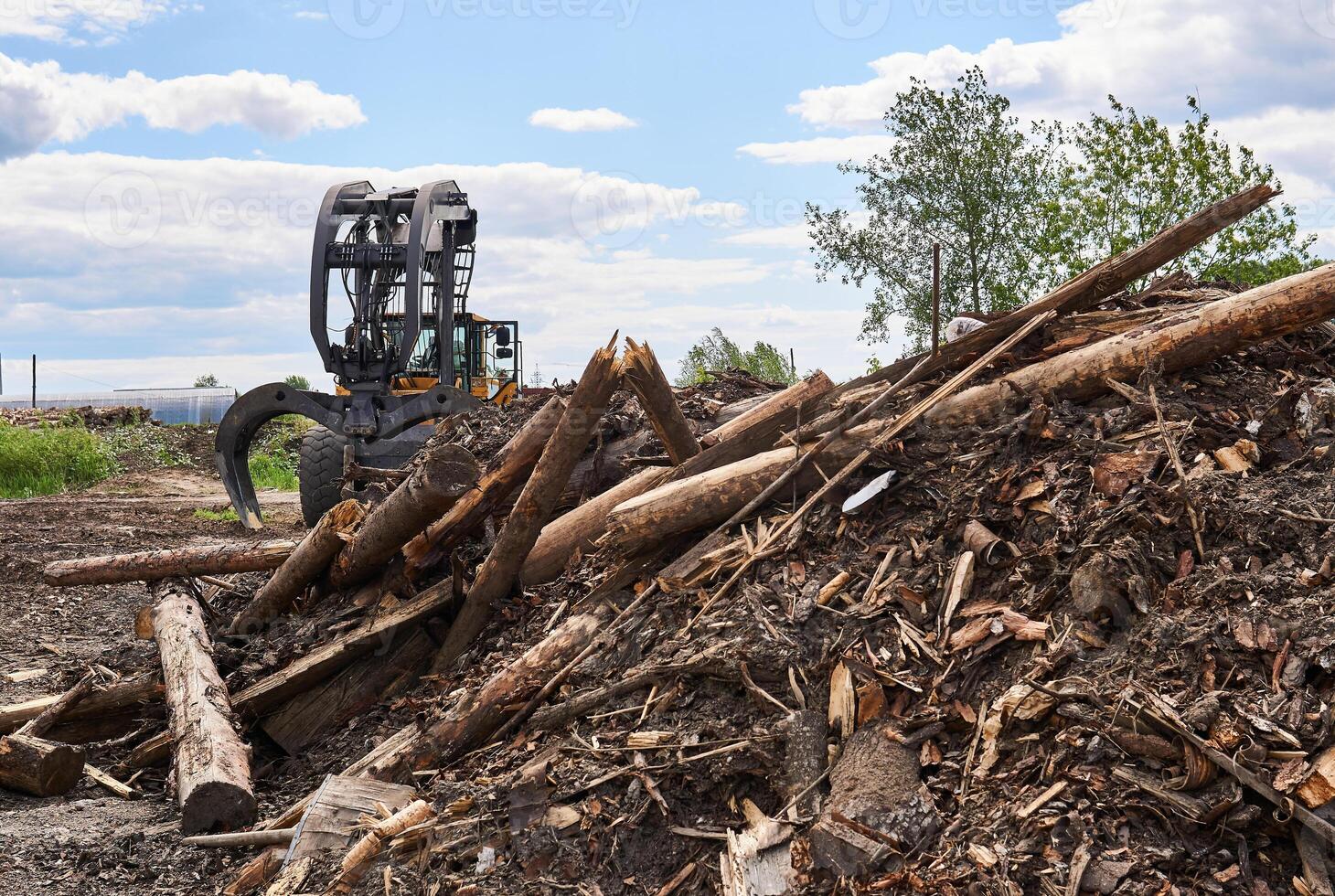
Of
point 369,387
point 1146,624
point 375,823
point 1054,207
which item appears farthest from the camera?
point 1054,207

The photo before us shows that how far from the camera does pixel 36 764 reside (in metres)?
5.30

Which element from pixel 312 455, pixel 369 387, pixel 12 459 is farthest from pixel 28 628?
pixel 12 459

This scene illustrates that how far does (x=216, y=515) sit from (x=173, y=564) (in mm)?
9751

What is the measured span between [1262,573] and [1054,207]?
19.7 m

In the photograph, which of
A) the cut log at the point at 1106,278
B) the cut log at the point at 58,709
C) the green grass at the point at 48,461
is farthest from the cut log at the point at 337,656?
the green grass at the point at 48,461

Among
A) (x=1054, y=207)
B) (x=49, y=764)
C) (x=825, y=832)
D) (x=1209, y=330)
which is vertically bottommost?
(x=49, y=764)

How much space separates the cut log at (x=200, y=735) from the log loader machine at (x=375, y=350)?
4.96 m

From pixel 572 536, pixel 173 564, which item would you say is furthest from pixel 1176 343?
Answer: pixel 173 564

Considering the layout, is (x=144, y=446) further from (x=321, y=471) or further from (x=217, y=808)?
(x=217, y=808)

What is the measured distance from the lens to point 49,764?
533 centimetres

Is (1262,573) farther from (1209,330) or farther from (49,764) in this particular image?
(49,764)

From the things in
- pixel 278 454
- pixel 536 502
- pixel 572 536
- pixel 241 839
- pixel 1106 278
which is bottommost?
pixel 241 839

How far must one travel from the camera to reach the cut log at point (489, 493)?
5.78 m

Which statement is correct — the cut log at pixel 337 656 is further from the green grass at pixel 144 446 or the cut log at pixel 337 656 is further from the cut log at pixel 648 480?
the green grass at pixel 144 446
